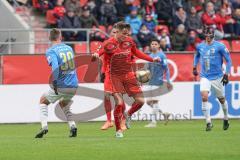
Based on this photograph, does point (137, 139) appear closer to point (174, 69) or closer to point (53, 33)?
point (53, 33)

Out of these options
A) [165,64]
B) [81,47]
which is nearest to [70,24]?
[81,47]

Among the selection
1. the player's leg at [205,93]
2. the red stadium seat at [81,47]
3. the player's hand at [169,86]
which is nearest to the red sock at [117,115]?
the player's leg at [205,93]

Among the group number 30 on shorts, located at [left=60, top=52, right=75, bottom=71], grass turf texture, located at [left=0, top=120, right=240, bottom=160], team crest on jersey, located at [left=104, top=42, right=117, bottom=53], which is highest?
team crest on jersey, located at [left=104, top=42, right=117, bottom=53]

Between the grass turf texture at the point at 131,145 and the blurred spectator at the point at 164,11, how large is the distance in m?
11.8

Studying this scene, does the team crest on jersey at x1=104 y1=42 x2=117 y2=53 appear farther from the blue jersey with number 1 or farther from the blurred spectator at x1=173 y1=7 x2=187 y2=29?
the blurred spectator at x1=173 y1=7 x2=187 y2=29

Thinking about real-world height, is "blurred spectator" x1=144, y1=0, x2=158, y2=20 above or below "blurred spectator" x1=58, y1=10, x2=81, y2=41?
→ above

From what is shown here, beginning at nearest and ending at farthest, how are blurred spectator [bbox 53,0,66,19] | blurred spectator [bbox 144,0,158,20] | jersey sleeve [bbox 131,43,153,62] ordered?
jersey sleeve [bbox 131,43,153,62]
blurred spectator [bbox 53,0,66,19]
blurred spectator [bbox 144,0,158,20]

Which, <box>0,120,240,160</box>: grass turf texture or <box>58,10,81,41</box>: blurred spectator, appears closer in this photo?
<box>0,120,240,160</box>: grass turf texture

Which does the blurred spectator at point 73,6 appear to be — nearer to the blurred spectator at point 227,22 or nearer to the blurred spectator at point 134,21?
the blurred spectator at point 134,21

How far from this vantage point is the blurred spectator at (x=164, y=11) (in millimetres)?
31562

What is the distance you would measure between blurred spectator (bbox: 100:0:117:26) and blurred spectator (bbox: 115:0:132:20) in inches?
16.7

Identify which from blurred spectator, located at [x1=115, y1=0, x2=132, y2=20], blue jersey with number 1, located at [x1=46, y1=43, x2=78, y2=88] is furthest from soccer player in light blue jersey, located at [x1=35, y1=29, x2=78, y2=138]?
blurred spectator, located at [x1=115, y1=0, x2=132, y2=20]

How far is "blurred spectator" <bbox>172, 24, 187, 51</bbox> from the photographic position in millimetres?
29391

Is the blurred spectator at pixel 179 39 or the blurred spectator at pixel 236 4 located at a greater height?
the blurred spectator at pixel 236 4
